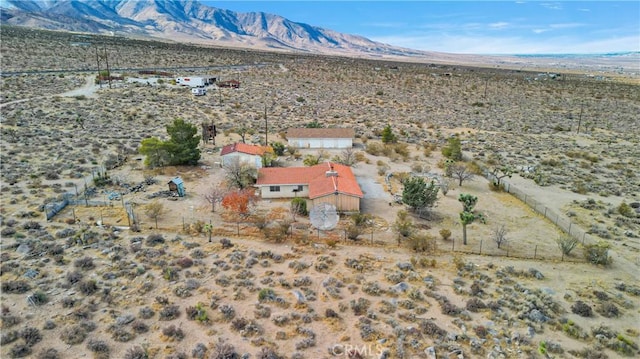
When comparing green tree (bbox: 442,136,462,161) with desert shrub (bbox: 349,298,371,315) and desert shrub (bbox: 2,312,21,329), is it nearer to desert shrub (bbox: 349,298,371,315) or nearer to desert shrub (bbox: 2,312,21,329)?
desert shrub (bbox: 349,298,371,315)

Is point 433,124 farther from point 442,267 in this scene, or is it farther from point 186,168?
point 442,267

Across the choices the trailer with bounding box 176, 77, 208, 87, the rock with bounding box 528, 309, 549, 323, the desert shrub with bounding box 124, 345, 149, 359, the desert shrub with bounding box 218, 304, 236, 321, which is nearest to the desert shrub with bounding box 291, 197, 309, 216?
the desert shrub with bounding box 218, 304, 236, 321

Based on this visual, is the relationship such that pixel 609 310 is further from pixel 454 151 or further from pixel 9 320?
pixel 454 151

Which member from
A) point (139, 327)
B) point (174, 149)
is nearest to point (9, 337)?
point (139, 327)

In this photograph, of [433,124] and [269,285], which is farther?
[433,124]

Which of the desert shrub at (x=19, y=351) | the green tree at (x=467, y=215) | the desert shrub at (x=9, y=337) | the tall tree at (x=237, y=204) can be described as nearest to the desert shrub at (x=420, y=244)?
the green tree at (x=467, y=215)

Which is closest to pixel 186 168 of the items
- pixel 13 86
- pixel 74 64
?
pixel 13 86
